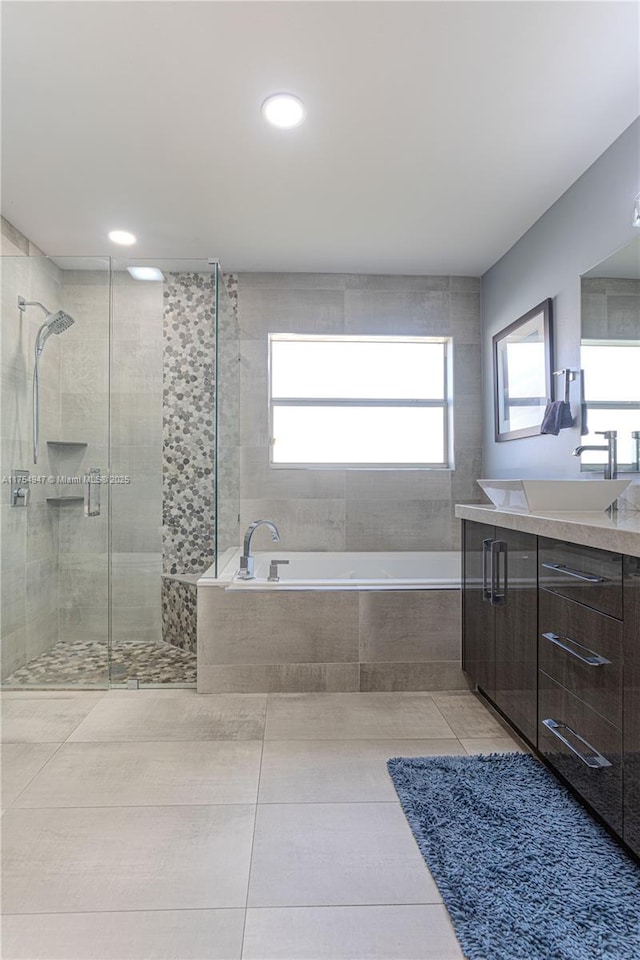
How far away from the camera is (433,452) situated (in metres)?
4.11

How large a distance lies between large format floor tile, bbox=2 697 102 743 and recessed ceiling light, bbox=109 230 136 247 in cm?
259

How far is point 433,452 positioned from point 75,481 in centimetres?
244

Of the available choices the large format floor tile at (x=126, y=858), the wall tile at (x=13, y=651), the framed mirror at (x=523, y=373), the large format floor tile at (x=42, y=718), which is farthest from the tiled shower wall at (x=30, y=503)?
the framed mirror at (x=523, y=373)

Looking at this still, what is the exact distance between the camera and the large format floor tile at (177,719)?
232 cm

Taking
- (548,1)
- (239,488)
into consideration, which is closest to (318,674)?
(239,488)

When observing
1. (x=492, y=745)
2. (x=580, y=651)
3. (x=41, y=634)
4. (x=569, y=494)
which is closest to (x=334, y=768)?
(x=492, y=745)

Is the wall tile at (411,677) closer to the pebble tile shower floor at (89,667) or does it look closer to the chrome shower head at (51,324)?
the pebble tile shower floor at (89,667)

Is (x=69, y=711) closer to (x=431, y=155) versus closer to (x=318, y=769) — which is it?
(x=318, y=769)

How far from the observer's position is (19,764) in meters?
2.07

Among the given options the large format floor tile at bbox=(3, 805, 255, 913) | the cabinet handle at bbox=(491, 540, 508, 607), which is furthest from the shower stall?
the cabinet handle at bbox=(491, 540, 508, 607)

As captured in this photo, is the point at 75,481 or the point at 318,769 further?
the point at 75,481

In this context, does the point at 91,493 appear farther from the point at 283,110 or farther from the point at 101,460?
the point at 283,110

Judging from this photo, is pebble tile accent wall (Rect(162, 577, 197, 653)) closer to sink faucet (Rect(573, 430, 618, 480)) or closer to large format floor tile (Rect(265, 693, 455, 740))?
large format floor tile (Rect(265, 693, 455, 740))

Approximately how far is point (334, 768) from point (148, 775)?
669mm
